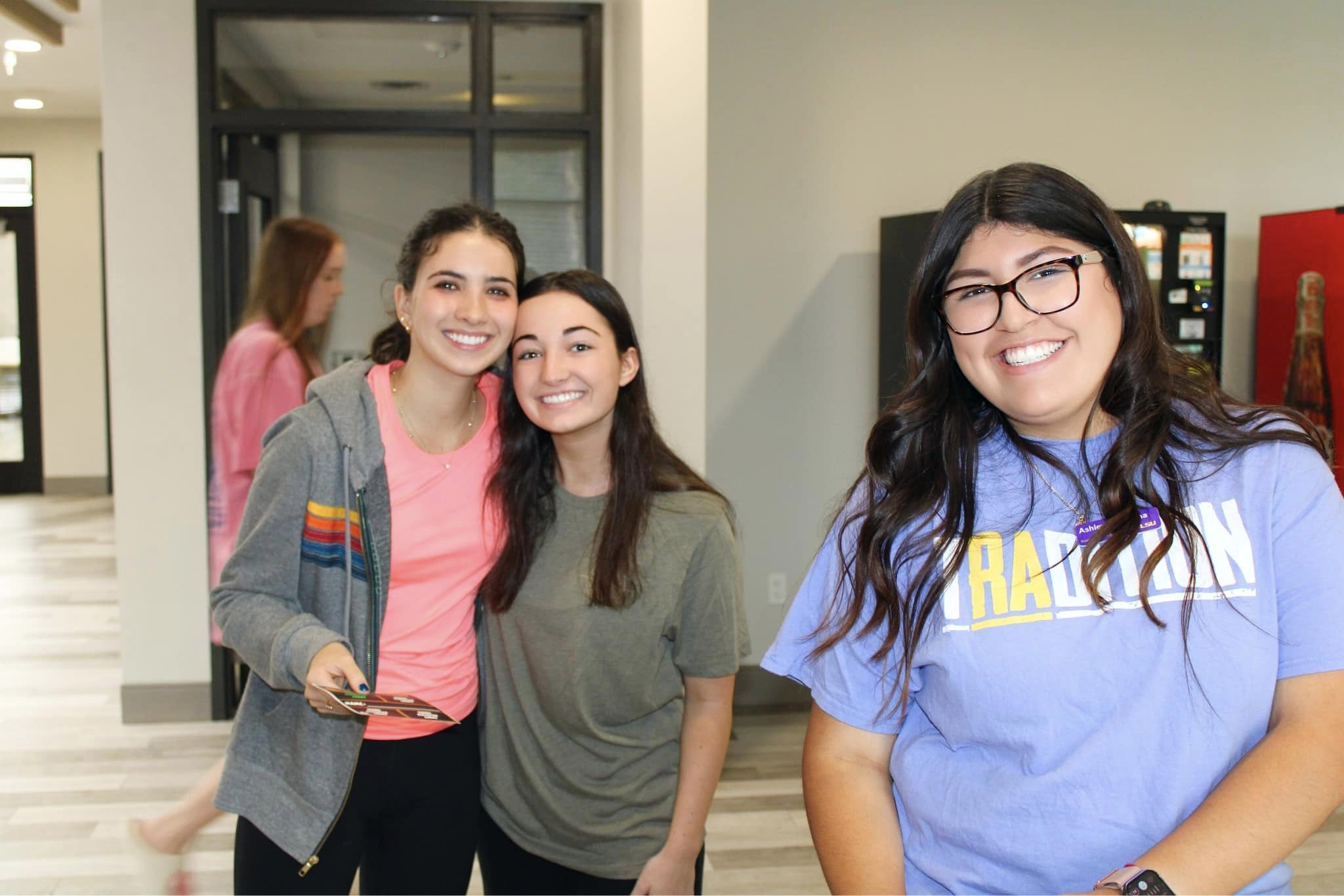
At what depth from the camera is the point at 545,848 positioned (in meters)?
1.75

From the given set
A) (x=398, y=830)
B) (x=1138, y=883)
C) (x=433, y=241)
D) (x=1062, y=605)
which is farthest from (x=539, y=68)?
(x=1138, y=883)

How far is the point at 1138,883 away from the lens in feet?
3.44

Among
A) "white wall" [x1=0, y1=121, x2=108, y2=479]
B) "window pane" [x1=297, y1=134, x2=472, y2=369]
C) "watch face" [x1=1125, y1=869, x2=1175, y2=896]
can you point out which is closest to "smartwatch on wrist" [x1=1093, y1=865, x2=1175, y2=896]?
"watch face" [x1=1125, y1=869, x2=1175, y2=896]

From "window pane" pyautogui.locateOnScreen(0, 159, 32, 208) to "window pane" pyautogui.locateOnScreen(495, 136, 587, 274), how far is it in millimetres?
8832

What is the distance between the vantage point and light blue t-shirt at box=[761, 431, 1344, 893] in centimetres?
110

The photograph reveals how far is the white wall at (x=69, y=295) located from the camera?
1118 centimetres

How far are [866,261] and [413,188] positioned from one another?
6.44 feet

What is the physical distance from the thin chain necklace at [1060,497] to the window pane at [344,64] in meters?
3.84

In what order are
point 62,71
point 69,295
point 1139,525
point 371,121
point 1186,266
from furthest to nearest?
point 69,295, point 62,71, point 371,121, point 1186,266, point 1139,525

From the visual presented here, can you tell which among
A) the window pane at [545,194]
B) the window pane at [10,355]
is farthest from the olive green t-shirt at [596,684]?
the window pane at [10,355]

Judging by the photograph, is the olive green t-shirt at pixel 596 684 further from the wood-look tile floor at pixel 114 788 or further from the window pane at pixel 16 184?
the window pane at pixel 16 184

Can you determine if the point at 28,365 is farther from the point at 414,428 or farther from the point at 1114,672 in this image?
the point at 1114,672

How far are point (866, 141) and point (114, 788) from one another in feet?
12.7

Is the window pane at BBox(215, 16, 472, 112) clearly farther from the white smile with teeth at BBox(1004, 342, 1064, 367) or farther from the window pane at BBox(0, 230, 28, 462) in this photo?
the window pane at BBox(0, 230, 28, 462)
